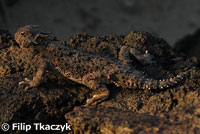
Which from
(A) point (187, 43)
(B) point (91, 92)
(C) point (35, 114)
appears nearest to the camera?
(C) point (35, 114)

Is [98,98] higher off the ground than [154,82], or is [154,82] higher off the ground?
[154,82]

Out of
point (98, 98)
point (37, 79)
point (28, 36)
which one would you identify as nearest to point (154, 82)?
point (98, 98)

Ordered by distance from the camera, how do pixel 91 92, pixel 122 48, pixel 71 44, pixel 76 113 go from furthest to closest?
1. pixel 71 44
2. pixel 122 48
3. pixel 91 92
4. pixel 76 113

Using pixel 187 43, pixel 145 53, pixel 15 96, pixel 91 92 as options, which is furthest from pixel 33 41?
pixel 187 43

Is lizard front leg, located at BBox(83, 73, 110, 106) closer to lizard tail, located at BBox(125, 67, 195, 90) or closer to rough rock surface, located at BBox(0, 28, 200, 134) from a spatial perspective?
rough rock surface, located at BBox(0, 28, 200, 134)

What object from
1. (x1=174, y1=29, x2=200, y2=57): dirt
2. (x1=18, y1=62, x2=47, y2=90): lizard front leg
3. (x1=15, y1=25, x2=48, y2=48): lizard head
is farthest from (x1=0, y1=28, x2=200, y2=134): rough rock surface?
(x1=174, y1=29, x2=200, y2=57): dirt

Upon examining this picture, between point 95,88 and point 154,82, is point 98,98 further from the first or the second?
point 154,82

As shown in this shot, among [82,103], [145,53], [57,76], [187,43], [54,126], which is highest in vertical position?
[187,43]

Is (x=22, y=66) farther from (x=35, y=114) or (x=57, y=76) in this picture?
→ (x=35, y=114)
